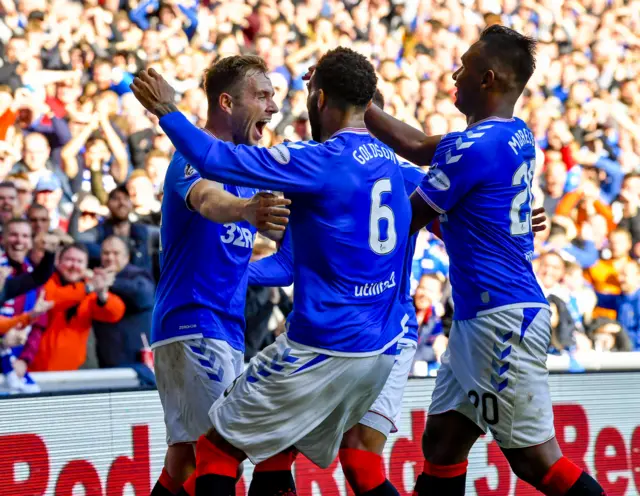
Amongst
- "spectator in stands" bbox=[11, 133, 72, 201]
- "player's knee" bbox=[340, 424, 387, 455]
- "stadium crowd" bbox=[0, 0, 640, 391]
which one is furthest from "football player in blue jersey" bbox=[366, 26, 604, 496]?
"spectator in stands" bbox=[11, 133, 72, 201]

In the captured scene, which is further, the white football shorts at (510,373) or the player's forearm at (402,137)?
the player's forearm at (402,137)

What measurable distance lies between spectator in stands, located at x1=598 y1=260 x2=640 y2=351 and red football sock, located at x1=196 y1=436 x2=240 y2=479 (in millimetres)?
6661

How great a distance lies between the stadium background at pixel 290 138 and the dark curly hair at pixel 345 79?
2.35 meters

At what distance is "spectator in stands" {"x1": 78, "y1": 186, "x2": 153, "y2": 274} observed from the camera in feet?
25.6

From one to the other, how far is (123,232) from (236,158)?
404 cm

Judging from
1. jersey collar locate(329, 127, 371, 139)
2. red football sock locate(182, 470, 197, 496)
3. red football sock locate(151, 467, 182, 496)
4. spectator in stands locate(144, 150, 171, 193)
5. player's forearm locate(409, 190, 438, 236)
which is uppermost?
jersey collar locate(329, 127, 371, 139)

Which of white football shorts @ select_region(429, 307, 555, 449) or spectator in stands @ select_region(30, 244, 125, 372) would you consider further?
spectator in stands @ select_region(30, 244, 125, 372)

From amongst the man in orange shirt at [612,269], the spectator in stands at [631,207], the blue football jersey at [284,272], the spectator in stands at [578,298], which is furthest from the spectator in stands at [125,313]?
the spectator in stands at [631,207]

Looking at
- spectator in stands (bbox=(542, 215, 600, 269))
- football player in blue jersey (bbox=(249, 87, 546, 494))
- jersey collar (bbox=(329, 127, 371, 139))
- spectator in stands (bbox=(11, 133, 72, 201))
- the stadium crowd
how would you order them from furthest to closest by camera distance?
spectator in stands (bbox=(542, 215, 600, 269)) < spectator in stands (bbox=(11, 133, 72, 201)) < the stadium crowd < football player in blue jersey (bbox=(249, 87, 546, 494)) < jersey collar (bbox=(329, 127, 371, 139))

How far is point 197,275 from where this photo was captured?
4766mm

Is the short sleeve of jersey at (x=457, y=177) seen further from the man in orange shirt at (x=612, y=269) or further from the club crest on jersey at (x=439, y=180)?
the man in orange shirt at (x=612, y=269)

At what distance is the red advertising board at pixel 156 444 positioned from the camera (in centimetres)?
549

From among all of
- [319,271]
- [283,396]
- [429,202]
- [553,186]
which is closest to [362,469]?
[283,396]

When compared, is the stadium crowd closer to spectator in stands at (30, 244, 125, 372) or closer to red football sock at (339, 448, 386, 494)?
spectator in stands at (30, 244, 125, 372)
